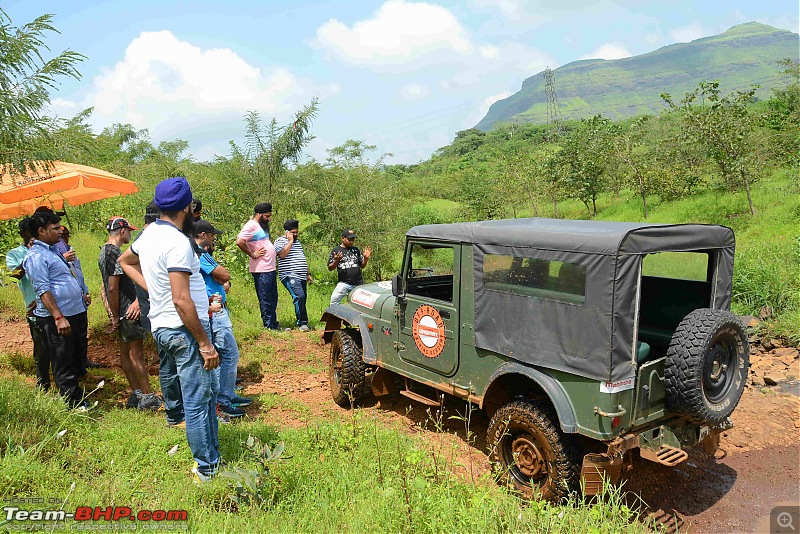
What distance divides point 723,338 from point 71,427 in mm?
4778

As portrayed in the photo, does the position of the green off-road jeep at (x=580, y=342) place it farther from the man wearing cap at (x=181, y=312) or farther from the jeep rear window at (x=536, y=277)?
the man wearing cap at (x=181, y=312)

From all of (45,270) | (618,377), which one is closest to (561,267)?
(618,377)

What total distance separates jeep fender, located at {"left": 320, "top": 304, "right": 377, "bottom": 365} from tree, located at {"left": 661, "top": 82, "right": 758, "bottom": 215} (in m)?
13.7

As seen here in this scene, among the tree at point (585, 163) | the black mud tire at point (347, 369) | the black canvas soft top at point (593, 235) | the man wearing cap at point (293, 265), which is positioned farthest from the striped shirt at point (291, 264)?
the tree at point (585, 163)

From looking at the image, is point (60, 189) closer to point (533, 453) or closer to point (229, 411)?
point (229, 411)

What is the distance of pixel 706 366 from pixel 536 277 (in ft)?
4.23

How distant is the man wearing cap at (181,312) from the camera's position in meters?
3.19

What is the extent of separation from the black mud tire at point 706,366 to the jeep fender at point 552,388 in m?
0.68

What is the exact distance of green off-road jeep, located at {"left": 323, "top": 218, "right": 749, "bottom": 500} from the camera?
3490mm

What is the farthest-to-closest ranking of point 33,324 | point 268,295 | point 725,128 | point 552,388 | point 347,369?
point 725,128
point 268,295
point 347,369
point 33,324
point 552,388

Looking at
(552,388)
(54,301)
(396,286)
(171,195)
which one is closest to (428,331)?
(396,286)

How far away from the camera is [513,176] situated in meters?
21.1

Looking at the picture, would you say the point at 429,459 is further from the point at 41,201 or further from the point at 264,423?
the point at 41,201

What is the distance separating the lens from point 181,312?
3.15 metres
